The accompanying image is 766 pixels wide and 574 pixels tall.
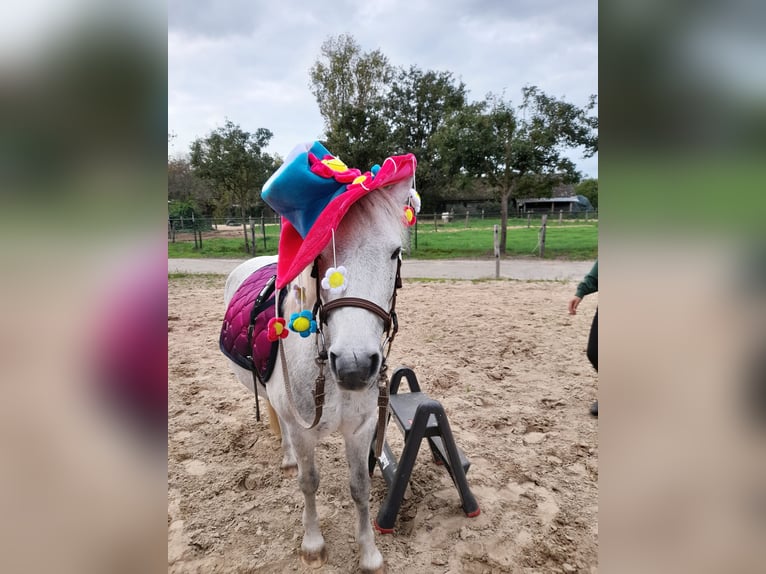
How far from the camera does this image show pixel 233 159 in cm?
1781

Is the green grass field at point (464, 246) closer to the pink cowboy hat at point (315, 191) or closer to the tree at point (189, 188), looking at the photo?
the tree at point (189, 188)

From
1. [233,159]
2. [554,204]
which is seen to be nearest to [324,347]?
[233,159]

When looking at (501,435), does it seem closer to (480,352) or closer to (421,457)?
(421,457)

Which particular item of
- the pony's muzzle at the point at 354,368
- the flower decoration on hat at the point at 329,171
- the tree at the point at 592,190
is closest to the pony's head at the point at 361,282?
the pony's muzzle at the point at 354,368

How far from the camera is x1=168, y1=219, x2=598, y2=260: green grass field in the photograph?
50.2ft

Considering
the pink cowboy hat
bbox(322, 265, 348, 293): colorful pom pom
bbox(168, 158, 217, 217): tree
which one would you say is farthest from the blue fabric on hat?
bbox(168, 158, 217, 217): tree

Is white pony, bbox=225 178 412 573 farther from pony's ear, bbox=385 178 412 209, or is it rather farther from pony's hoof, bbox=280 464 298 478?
pony's hoof, bbox=280 464 298 478

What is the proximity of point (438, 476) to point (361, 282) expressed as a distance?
2.18 meters

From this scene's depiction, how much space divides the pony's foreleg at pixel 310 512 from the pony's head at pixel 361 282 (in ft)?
3.22

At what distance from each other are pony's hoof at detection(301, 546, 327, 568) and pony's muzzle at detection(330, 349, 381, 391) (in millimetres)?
1528

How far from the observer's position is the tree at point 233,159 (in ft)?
58.1
